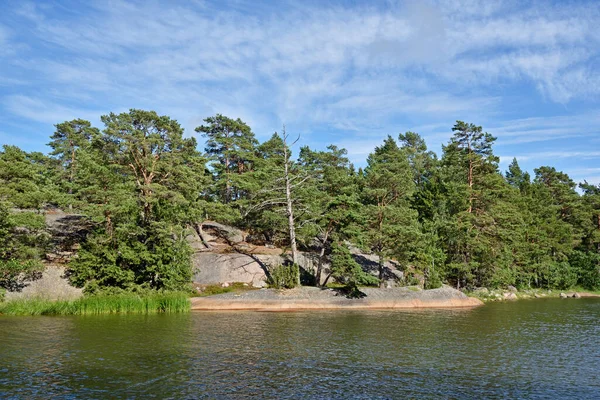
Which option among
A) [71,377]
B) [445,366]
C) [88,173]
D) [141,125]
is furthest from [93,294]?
[445,366]

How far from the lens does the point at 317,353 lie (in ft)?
65.0

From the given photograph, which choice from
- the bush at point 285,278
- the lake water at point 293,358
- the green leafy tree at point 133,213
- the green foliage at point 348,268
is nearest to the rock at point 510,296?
the green foliage at point 348,268

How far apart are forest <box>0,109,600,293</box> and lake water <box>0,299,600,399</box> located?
28.3 ft

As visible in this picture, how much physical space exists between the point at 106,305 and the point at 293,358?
65.7 ft

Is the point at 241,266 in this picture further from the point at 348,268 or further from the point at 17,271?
the point at 17,271

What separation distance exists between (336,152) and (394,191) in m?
28.7

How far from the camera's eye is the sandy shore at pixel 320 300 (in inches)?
1471

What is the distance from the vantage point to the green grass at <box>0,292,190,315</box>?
1227 inches

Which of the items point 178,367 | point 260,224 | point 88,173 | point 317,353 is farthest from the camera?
point 260,224

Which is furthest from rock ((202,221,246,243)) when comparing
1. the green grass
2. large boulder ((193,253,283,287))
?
the green grass

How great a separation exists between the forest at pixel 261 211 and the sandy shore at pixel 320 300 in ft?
6.71

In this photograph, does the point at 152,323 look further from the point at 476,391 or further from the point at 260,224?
the point at 260,224

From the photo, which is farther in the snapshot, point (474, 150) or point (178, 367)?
point (474, 150)

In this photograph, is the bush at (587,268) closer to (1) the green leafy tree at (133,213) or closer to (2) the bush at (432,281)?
(2) the bush at (432,281)
